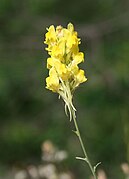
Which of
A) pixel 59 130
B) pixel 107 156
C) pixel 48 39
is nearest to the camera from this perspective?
pixel 48 39

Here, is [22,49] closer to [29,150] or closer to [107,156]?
[29,150]

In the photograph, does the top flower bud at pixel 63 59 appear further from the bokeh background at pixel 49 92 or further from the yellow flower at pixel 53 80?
the bokeh background at pixel 49 92

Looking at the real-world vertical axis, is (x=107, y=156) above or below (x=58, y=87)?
below

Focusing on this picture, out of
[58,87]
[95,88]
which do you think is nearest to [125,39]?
[95,88]

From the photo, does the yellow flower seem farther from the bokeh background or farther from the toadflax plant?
the bokeh background

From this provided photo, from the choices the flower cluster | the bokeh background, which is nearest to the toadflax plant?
the flower cluster

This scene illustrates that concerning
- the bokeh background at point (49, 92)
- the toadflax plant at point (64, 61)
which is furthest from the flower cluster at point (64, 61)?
the bokeh background at point (49, 92)

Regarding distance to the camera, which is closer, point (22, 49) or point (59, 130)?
point (59, 130)
